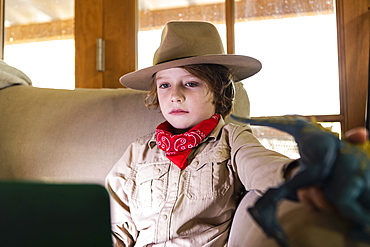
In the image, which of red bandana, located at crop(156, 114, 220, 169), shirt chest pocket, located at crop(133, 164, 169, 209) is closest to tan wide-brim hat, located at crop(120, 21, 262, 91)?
red bandana, located at crop(156, 114, 220, 169)

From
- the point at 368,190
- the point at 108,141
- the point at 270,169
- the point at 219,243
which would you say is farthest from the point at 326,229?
the point at 108,141

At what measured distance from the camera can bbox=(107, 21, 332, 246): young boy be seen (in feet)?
3.22

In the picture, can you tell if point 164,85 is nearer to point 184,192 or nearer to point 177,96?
point 177,96

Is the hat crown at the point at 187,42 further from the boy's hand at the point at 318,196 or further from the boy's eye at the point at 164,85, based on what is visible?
the boy's hand at the point at 318,196

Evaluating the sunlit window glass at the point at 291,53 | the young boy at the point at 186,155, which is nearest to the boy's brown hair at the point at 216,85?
the young boy at the point at 186,155

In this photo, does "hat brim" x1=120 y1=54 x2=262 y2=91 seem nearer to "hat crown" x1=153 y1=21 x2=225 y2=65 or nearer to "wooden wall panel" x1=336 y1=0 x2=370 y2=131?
"hat crown" x1=153 y1=21 x2=225 y2=65

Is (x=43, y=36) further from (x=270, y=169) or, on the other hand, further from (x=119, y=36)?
(x=270, y=169)

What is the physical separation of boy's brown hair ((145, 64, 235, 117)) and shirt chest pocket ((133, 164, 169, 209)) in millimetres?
224

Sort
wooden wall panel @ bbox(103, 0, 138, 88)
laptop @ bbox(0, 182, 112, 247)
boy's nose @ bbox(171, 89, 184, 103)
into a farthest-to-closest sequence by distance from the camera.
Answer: wooden wall panel @ bbox(103, 0, 138, 88) → boy's nose @ bbox(171, 89, 184, 103) → laptop @ bbox(0, 182, 112, 247)

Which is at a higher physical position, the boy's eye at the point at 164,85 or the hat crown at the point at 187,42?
the hat crown at the point at 187,42

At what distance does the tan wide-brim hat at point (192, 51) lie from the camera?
1.12 m

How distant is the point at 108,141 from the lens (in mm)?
1242

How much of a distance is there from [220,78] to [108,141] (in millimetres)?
376

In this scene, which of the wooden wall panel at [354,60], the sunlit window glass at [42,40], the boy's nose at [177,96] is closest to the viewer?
the boy's nose at [177,96]
